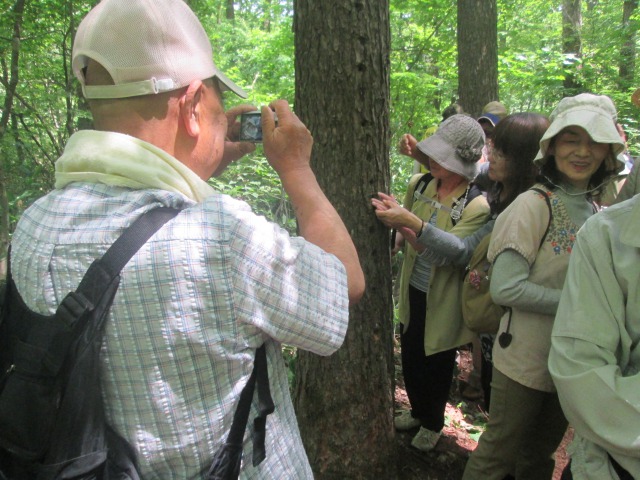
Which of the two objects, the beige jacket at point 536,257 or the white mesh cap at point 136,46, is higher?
the white mesh cap at point 136,46

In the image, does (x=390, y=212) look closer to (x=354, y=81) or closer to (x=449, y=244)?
(x=449, y=244)

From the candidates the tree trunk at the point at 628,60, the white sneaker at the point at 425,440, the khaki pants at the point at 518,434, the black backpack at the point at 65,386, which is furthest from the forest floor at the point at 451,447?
the tree trunk at the point at 628,60

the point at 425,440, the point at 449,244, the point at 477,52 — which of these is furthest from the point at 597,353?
the point at 477,52

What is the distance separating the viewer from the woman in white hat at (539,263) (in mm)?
2271

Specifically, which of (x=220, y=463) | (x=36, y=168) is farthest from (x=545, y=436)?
(x=36, y=168)

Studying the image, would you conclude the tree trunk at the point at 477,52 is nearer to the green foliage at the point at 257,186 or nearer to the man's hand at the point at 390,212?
the green foliage at the point at 257,186

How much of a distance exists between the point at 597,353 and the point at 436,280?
147 centimetres

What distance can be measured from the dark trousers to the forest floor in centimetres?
17

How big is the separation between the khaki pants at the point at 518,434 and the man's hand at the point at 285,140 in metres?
1.69

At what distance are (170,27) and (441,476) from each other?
2942 millimetres

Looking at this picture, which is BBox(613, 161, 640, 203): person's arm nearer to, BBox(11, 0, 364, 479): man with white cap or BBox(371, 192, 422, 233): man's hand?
BBox(371, 192, 422, 233): man's hand

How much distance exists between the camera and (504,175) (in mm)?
2811

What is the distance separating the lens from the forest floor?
2.97 metres

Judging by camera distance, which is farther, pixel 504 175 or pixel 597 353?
pixel 504 175
